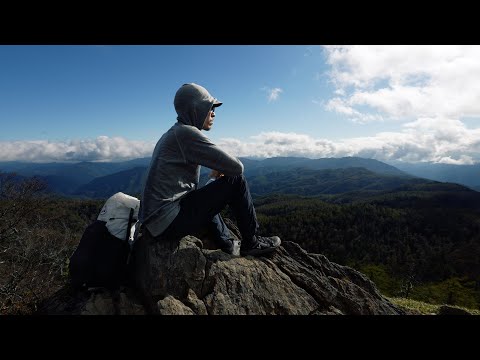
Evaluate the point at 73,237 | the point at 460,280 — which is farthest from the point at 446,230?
the point at 73,237

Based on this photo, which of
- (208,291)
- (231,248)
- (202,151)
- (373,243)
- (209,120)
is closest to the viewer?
(202,151)

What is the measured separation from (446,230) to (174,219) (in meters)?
230

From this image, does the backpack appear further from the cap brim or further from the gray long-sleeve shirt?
the cap brim

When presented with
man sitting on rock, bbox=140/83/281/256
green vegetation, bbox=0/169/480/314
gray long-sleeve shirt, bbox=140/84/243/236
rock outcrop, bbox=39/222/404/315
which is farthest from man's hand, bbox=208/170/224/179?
green vegetation, bbox=0/169/480/314

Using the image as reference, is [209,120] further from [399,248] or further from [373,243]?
[399,248]

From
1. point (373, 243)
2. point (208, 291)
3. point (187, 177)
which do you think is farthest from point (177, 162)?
point (373, 243)

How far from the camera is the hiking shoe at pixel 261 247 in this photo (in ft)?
25.3

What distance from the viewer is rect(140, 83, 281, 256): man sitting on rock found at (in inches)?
250

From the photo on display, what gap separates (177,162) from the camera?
6441mm

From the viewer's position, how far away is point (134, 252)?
7090 millimetres

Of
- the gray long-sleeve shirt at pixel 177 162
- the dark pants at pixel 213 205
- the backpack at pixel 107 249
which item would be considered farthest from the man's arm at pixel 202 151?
the backpack at pixel 107 249

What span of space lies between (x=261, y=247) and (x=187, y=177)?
2.75 metres
